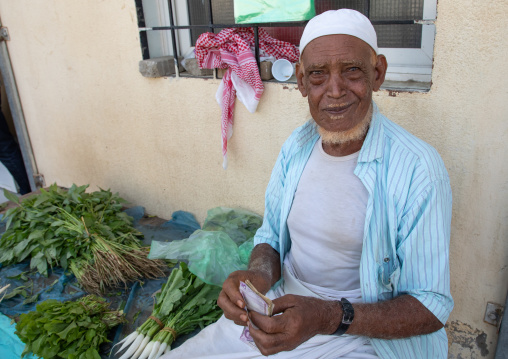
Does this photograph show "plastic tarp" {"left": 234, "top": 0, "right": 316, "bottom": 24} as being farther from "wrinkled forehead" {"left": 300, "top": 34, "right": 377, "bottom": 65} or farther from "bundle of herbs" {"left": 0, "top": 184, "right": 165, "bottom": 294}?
"bundle of herbs" {"left": 0, "top": 184, "right": 165, "bottom": 294}

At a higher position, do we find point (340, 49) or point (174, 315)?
point (340, 49)

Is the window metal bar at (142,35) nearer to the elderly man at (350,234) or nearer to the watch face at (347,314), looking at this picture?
the elderly man at (350,234)

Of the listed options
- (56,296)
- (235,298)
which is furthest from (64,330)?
(235,298)

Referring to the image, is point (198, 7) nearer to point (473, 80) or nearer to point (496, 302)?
point (473, 80)

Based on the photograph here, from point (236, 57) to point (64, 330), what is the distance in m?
1.95

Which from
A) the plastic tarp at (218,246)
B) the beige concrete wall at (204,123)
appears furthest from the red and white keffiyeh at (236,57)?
the plastic tarp at (218,246)

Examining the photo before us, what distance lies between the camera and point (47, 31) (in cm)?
397

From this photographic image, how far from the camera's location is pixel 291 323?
1396 mm

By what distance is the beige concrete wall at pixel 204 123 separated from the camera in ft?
6.62

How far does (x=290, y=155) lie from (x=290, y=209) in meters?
0.27

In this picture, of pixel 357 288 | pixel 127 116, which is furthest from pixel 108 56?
pixel 357 288

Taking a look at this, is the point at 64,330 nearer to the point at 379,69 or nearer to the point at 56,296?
the point at 56,296

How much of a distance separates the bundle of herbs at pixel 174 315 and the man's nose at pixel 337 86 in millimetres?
1523

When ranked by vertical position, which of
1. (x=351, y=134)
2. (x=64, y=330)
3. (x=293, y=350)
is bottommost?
(x=64, y=330)
